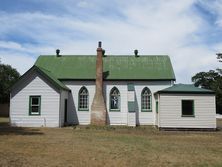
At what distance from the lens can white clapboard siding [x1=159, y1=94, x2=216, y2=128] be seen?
27547 mm

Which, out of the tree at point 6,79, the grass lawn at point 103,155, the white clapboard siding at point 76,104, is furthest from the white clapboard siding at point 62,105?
the tree at point 6,79

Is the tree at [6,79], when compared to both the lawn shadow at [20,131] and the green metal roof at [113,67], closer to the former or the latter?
the green metal roof at [113,67]

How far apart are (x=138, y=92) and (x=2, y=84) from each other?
112 ft

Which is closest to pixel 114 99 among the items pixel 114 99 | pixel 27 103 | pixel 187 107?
pixel 114 99

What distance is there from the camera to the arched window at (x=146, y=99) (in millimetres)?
32656

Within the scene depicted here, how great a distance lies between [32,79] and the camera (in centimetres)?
2942

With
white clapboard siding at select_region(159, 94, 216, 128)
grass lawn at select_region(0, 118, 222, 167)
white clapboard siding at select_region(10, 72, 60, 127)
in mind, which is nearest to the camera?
grass lawn at select_region(0, 118, 222, 167)

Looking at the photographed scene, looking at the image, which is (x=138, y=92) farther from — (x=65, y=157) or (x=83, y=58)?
(x=65, y=157)

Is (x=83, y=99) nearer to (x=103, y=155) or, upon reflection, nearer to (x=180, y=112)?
(x=180, y=112)

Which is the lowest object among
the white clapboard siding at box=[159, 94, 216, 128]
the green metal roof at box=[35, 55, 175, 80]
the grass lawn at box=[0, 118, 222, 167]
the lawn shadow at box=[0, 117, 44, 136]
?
the grass lawn at box=[0, 118, 222, 167]

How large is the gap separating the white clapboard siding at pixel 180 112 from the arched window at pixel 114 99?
621 cm

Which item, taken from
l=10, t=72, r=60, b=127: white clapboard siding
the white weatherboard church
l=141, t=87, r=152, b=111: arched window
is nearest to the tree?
the white weatherboard church

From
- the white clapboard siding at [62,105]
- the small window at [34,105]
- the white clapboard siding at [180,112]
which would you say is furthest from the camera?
the white clapboard siding at [62,105]

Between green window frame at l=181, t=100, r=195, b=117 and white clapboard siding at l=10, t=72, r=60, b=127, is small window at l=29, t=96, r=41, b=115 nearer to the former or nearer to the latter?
white clapboard siding at l=10, t=72, r=60, b=127
